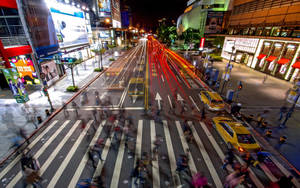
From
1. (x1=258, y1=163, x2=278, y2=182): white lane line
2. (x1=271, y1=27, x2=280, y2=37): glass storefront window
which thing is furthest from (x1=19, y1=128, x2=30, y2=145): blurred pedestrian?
(x1=271, y1=27, x2=280, y2=37): glass storefront window

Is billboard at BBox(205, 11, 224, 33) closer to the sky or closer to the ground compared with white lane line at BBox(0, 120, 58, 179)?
closer to the sky

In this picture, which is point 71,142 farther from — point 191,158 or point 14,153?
point 191,158

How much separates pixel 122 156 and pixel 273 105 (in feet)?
59.7

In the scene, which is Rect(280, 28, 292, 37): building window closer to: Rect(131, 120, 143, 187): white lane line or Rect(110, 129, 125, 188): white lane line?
Rect(131, 120, 143, 187): white lane line

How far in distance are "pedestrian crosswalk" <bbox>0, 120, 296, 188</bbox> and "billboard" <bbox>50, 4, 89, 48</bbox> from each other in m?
19.7

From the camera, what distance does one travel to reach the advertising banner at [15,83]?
44.1 ft

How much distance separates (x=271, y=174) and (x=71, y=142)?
1347 cm

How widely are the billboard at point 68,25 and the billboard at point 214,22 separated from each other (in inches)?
1772

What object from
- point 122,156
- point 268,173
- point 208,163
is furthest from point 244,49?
point 122,156

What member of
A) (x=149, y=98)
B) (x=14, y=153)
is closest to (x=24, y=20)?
(x=14, y=153)

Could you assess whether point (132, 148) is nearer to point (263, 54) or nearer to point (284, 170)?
point (284, 170)

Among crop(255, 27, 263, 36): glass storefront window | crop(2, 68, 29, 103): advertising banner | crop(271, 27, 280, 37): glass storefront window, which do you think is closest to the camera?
crop(2, 68, 29, 103): advertising banner

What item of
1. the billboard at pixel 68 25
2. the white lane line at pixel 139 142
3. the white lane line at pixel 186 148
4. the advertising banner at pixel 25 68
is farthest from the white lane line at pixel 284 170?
the billboard at pixel 68 25

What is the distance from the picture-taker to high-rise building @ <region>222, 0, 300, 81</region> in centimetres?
2409
